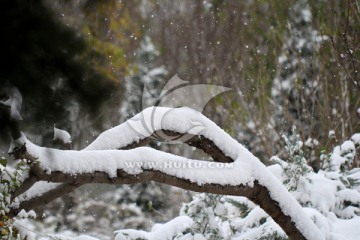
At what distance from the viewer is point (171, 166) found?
311 centimetres

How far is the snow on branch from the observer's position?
2.76m

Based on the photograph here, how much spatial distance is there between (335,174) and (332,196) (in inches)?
11.3

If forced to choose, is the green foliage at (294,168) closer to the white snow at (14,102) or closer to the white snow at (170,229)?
the white snow at (170,229)

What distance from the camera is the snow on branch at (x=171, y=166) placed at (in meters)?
2.76

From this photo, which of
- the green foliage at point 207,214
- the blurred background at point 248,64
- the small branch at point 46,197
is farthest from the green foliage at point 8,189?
the blurred background at point 248,64

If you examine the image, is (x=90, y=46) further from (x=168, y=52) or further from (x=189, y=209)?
(x=168, y=52)

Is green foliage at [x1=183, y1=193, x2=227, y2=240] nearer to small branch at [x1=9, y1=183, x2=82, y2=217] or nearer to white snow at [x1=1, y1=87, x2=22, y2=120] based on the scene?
small branch at [x1=9, y1=183, x2=82, y2=217]

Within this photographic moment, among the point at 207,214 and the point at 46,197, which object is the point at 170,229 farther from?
the point at 46,197

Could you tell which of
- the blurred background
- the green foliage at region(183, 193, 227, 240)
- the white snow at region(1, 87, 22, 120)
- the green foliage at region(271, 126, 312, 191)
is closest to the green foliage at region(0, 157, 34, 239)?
the white snow at region(1, 87, 22, 120)

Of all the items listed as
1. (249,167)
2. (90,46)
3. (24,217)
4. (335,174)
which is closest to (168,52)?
(335,174)

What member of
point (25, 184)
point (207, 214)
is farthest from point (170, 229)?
point (25, 184)

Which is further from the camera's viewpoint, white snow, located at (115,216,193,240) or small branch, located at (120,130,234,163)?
white snow, located at (115,216,193,240)

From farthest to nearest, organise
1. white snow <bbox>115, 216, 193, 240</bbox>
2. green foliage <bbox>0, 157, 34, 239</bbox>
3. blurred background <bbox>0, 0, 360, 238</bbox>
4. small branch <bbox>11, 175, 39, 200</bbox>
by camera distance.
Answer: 1. blurred background <bbox>0, 0, 360, 238</bbox>
2. white snow <bbox>115, 216, 193, 240</bbox>
3. small branch <bbox>11, 175, 39, 200</bbox>
4. green foliage <bbox>0, 157, 34, 239</bbox>

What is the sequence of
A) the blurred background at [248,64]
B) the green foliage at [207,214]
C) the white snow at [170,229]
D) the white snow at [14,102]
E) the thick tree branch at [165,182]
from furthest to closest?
1. the blurred background at [248,64]
2. the white snow at [170,229]
3. the green foliage at [207,214]
4. the thick tree branch at [165,182]
5. the white snow at [14,102]
